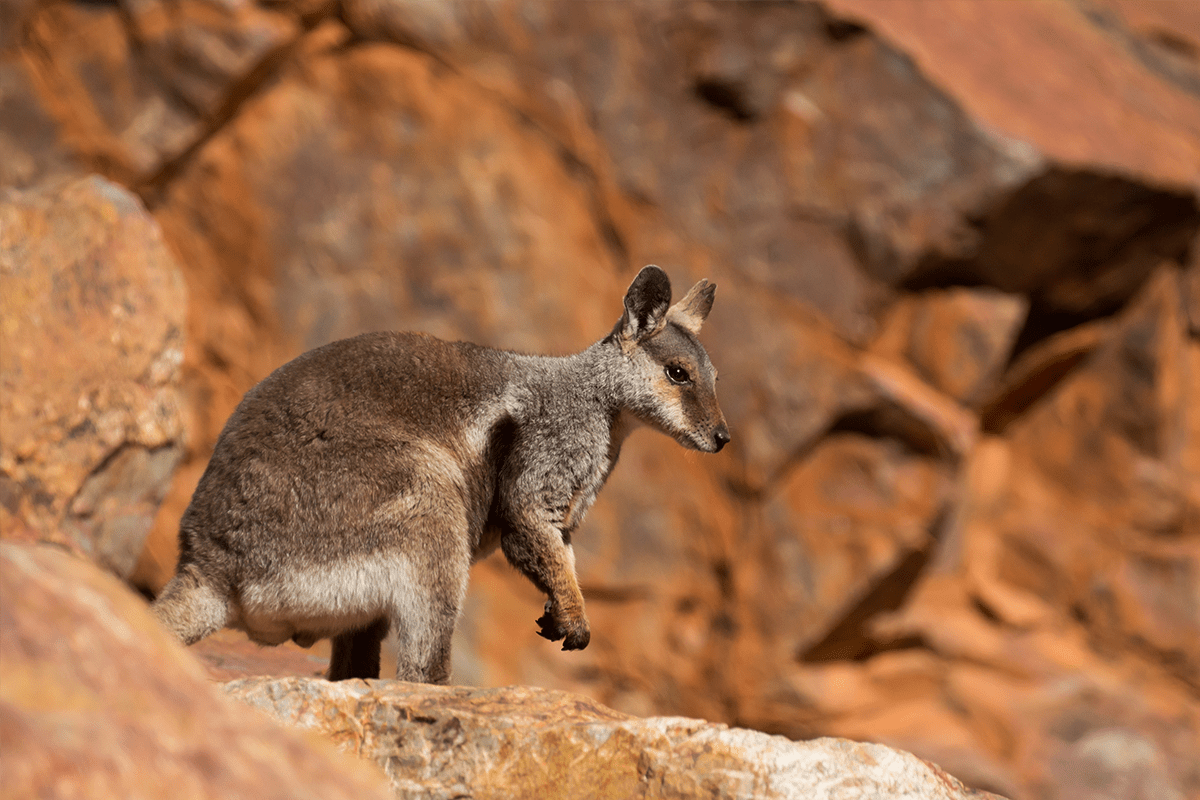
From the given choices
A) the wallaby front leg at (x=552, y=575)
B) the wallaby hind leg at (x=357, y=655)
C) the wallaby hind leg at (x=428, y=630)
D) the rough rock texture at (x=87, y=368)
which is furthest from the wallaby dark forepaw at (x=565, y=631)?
the rough rock texture at (x=87, y=368)

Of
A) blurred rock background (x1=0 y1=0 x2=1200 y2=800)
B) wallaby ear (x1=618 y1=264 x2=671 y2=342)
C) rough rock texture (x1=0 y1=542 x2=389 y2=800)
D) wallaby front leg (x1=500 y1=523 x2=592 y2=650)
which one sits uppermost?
rough rock texture (x1=0 y1=542 x2=389 y2=800)

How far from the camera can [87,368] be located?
5449mm

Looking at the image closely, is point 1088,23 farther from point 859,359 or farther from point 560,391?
point 560,391

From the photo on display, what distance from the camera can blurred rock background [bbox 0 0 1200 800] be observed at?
9.70 meters

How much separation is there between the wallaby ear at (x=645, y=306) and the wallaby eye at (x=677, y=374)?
0.67ft

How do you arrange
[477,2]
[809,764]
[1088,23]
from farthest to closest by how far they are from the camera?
[1088,23]
[477,2]
[809,764]

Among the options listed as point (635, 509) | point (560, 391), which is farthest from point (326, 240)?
point (560, 391)

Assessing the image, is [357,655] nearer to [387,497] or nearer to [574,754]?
[387,497]

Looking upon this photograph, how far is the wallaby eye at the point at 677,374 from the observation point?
196 inches

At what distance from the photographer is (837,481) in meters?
10.1

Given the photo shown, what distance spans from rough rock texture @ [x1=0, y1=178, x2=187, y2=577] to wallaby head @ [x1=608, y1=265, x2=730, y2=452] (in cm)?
262

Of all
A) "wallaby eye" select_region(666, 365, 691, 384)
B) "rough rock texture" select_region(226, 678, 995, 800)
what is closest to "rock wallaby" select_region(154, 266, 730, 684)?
"wallaby eye" select_region(666, 365, 691, 384)

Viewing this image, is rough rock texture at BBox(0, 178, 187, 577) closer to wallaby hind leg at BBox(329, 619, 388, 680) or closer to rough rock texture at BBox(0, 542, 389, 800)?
wallaby hind leg at BBox(329, 619, 388, 680)

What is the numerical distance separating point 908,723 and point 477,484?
287 inches
